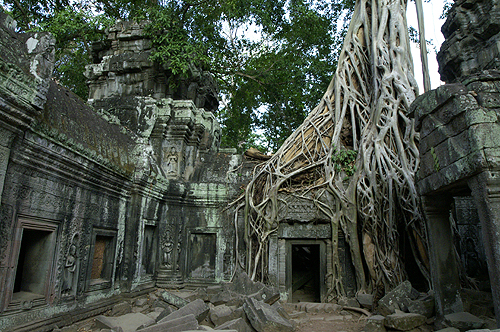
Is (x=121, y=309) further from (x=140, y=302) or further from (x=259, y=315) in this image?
(x=259, y=315)

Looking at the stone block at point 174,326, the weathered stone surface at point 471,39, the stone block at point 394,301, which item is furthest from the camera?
the weathered stone surface at point 471,39

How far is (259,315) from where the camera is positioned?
4.05 metres

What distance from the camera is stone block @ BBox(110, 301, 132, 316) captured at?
4.90 metres

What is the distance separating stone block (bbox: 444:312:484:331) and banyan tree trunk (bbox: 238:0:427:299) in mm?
2147

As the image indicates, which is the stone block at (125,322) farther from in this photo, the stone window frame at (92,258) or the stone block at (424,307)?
the stone block at (424,307)

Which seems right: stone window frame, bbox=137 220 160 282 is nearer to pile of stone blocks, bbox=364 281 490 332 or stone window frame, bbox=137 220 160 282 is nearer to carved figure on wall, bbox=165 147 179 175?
carved figure on wall, bbox=165 147 179 175

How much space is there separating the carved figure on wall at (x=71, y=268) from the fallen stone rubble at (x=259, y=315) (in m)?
0.47

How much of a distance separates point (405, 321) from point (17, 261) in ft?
13.7

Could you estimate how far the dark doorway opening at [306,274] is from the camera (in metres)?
7.29

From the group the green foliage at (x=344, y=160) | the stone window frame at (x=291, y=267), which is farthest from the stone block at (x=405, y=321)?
the green foliage at (x=344, y=160)

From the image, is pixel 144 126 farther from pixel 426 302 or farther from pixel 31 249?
pixel 426 302

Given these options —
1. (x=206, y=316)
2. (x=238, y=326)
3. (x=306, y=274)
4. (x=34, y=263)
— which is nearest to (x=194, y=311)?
(x=206, y=316)

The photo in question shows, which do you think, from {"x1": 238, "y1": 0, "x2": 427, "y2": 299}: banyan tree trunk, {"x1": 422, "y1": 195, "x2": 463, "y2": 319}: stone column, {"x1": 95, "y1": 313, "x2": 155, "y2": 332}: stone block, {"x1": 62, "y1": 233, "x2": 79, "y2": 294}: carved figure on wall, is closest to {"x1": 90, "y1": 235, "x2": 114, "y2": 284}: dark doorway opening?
{"x1": 62, "y1": 233, "x2": 79, "y2": 294}: carved figure on wall

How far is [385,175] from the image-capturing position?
6.32 metres
